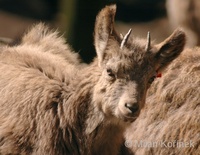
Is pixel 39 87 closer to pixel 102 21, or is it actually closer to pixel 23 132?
pixel 23 132

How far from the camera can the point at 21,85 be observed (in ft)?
23.1

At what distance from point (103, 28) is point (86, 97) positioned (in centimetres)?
70

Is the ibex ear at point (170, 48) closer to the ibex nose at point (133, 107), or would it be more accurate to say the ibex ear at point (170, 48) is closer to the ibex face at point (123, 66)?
the ibex face at point (123, 66)

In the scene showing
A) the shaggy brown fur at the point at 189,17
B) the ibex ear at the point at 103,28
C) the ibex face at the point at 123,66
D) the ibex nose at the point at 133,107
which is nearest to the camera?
the ibex nose at the point at 133,107

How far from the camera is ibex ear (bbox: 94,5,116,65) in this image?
6.55m

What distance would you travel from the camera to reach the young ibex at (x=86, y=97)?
6426mm

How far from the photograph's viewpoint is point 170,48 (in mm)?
6734

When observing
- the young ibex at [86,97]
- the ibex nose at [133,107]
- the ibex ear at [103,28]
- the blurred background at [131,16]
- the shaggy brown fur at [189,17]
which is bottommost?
the ibex nose at [133,107]

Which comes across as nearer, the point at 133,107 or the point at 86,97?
the point at 133,107

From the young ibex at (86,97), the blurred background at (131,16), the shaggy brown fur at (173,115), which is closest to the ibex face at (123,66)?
the young ibex at (86,97)

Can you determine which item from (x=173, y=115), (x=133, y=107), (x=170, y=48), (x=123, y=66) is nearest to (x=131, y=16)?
(x=173, y=115)

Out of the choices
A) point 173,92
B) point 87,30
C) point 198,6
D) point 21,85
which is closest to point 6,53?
point 21,85

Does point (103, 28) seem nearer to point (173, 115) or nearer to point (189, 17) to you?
point (173, 115)

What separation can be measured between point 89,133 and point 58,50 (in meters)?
1.69
